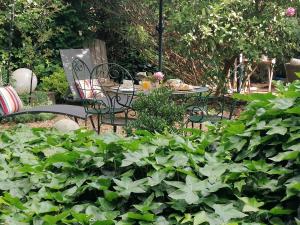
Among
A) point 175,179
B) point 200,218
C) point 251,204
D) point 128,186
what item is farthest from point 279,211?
point 128,186

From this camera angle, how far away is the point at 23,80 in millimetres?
8875

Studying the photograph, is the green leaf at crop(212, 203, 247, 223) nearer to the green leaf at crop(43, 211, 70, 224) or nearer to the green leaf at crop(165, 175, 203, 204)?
the green leaf at crop(165, 175, 203, 204)

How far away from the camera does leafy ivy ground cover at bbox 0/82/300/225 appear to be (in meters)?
1.72

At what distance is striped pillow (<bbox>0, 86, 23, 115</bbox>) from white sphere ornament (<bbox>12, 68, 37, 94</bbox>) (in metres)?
1.98

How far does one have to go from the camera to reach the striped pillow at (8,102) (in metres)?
6.53

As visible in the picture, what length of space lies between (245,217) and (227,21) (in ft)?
22.6

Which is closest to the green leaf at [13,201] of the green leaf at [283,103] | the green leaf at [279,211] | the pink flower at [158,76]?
the green leaf at [279,211]

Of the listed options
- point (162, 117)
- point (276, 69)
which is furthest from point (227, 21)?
point (276, 69)

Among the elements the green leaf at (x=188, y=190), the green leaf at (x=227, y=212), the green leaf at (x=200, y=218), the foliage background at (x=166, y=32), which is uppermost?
the foliage background at (x=166, y=32)

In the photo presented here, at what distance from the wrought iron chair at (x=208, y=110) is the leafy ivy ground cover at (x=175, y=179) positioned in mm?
3289

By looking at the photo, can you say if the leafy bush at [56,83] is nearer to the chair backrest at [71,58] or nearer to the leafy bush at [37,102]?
the chair backrest at [71,58]

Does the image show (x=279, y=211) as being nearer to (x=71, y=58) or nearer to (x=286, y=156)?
(x=286, y=156)

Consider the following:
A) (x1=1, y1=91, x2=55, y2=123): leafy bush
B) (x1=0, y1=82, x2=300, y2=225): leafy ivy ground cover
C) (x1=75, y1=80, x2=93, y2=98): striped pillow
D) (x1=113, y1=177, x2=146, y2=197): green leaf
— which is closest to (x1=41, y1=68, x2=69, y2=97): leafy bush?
(x1=1, y1=91, x2=55, y2=123): leafy bush

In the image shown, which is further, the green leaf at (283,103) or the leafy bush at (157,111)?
the leafy bush at (157,111)
